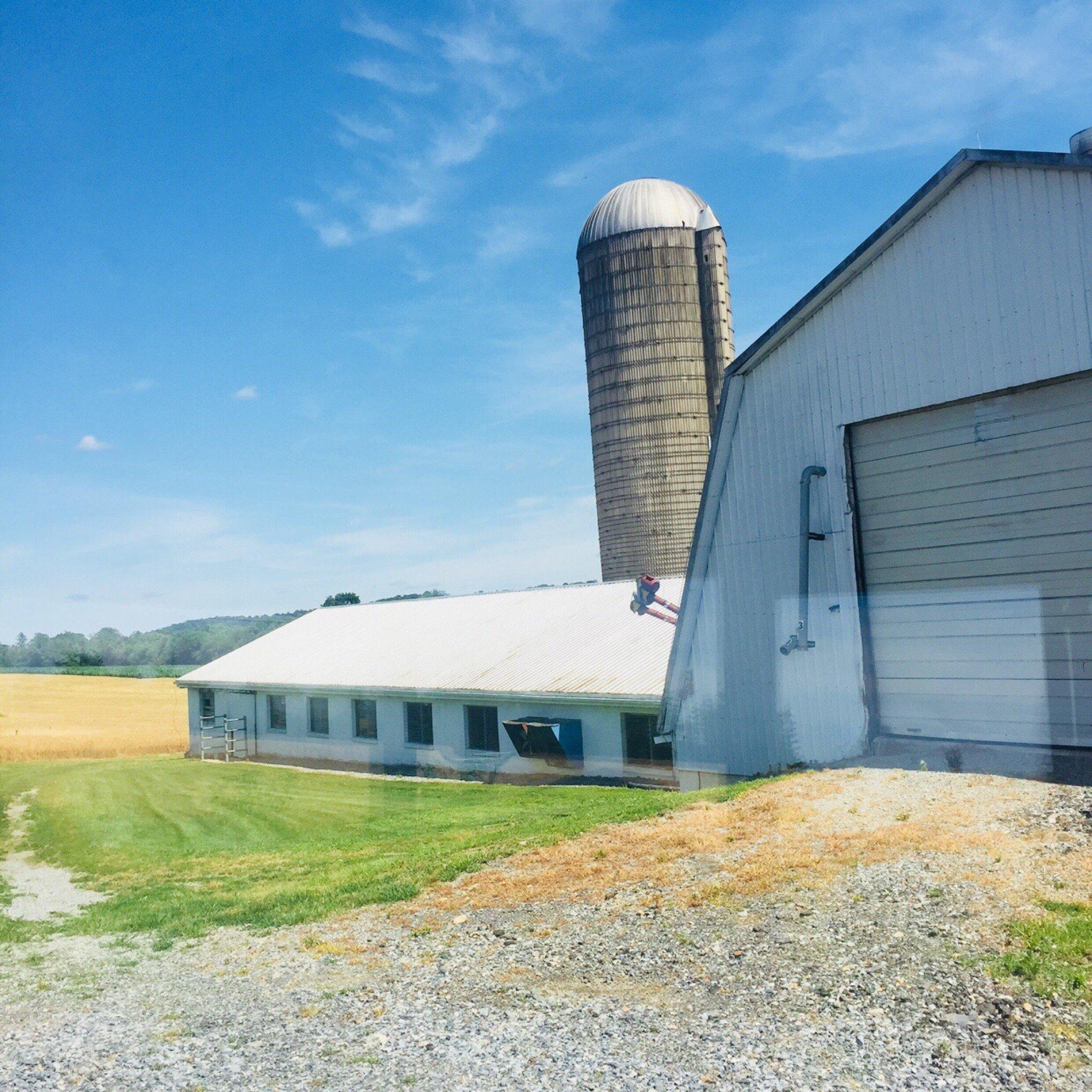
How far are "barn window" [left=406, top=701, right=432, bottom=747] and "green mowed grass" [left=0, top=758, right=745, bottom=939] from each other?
4.59 feet

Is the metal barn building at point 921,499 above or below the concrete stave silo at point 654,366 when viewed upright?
below

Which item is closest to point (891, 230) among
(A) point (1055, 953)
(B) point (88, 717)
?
(A) point (1055, 953)

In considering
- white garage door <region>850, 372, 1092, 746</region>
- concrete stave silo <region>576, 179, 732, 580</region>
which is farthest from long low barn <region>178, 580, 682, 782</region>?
white garage door <region>850, 372, 1092, 746</region>

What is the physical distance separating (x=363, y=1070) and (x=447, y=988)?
1212 mm

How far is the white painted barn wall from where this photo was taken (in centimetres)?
1933

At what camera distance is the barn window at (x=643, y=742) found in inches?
719

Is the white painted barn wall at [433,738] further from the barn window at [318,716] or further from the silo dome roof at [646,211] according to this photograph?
the silo dome roof at [646,211]

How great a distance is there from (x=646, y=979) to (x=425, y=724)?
18.4 m

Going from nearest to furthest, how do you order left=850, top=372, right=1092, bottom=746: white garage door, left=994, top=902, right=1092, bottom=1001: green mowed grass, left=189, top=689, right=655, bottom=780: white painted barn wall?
1. left=994, top=902, right=1092, bottom=1001: green mowed grass
2. left=850, top=372, right=1092, bottom=746: white garage door
3. left=189, top=689, right=655, bottom=780: white painted barn wall

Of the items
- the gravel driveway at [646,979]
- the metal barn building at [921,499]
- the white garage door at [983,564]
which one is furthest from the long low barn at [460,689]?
the gravel driveway at [646,979]

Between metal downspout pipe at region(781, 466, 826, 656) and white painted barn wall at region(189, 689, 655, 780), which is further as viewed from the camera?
white painted barn wall at region(189, 689, 655, 780)

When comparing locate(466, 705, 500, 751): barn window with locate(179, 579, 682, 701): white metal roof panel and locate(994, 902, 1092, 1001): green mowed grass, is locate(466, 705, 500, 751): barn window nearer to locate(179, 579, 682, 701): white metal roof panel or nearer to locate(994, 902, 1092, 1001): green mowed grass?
locate(179, 579, 682, 701): white metal roof panel

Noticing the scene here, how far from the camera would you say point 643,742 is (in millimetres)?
18750

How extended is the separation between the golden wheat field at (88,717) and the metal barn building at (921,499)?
24.8 metres
